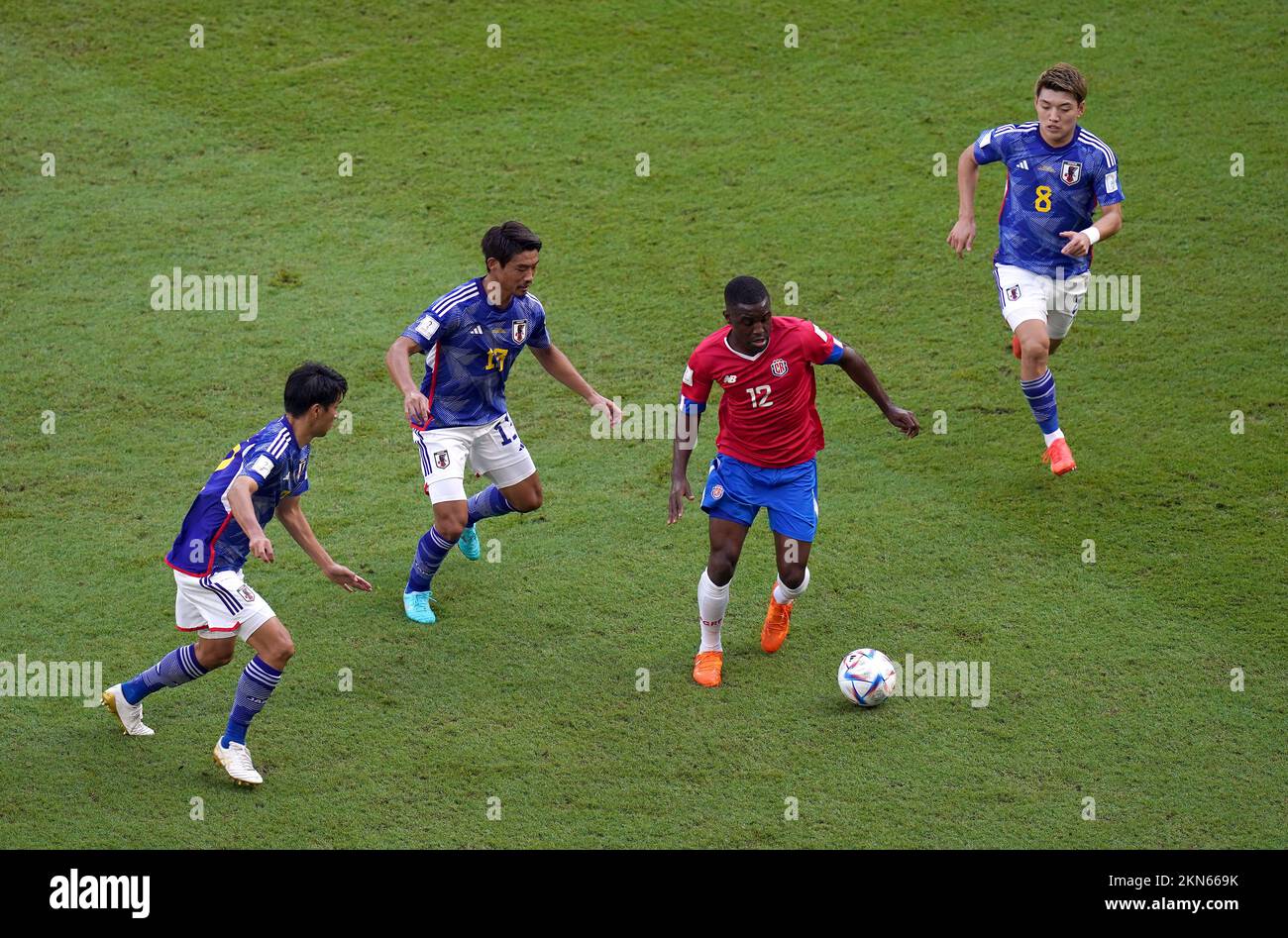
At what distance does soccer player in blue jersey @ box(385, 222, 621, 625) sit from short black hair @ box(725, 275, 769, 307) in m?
1.22

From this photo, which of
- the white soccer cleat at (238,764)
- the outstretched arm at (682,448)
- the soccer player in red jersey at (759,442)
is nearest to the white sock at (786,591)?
the soccer player in red jersey at (759,442)

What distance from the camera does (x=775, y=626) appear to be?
7535 millimetres

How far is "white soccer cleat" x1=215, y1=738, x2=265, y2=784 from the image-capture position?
6492 mm

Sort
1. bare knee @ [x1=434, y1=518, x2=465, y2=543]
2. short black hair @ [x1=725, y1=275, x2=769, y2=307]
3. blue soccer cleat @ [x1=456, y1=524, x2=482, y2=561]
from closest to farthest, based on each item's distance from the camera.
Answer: short black hair @ [x1=725, y1=275, x2=769, y2=307] → bare knee @ [x1=434, y1=518, x2=465, y2=543] → blue soccer cleat @ [x1=456, y1=524, x2=482, y2=561]

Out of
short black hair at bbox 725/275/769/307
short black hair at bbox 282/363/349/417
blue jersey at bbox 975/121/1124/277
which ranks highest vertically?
blue jersey at bbox 975/121/1124/277

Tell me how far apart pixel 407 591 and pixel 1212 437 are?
222 inches

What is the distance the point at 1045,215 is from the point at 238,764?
5.89 meters

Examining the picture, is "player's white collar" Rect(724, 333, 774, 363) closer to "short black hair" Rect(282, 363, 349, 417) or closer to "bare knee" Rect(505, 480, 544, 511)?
"bare knee" Rect(505, 480, 544, 511)

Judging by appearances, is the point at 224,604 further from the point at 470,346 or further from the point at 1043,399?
the point at 1043,399

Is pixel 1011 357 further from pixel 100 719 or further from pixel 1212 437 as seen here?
pixel 100 719

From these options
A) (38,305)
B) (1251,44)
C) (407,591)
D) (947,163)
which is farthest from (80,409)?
(1251,44)
